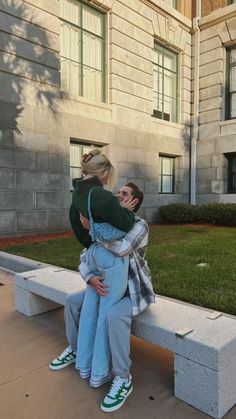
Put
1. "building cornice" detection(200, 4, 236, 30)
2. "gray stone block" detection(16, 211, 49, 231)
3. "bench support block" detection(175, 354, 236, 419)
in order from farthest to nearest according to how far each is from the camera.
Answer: "building cornice" detection(200, 4, 236, 30)
"gray stone block" detection(16, 211, 49, 231)
"bench support block" detection(175, 354, 236, 419)

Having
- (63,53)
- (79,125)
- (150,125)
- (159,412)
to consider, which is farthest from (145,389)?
(150,125)

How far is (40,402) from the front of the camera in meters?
2.60

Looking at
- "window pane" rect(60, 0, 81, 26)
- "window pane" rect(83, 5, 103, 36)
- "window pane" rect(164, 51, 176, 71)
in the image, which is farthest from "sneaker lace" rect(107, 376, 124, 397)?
"window pane" rect(164, 51, 176, 71)

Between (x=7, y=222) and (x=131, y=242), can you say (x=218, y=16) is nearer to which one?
(x=7, y=222)

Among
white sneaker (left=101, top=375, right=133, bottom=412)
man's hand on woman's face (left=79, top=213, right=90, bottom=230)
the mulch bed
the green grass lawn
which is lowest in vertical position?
white sneaker (left=101, top=375, right=133, bottom=412)

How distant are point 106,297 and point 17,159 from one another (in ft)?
25.2

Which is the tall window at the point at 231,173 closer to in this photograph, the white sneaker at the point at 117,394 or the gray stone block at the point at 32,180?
the gray stone block at the point at 32,180

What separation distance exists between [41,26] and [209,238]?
7.29m

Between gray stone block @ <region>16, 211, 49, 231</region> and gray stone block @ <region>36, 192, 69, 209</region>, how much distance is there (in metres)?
0.23

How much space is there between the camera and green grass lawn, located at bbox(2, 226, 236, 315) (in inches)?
171

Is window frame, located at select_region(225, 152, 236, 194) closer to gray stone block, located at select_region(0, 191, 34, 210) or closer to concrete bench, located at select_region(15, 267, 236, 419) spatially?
gray stone block, located at select_region(0, 191, 34, 210)

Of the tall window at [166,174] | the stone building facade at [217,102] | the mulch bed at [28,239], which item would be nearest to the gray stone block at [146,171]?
the tall window at [166,174]

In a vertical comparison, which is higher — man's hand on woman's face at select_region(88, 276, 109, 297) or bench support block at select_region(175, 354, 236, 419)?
man's hand on woman's face at select_region(88, 276, 109, 297)

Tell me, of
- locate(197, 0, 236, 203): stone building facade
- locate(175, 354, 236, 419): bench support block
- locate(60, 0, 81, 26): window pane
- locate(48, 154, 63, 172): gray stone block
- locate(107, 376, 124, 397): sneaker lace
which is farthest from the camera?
locate(197, 0, 236, 203): stone building facade
